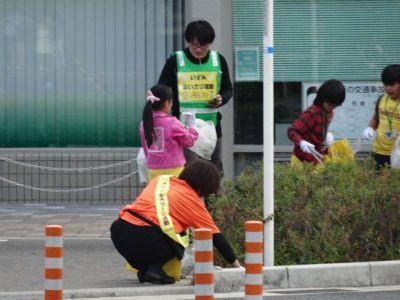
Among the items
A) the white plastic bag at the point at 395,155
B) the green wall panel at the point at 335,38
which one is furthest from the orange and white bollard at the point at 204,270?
the green wall panel at the point at 335,38

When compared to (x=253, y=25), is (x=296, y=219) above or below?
below

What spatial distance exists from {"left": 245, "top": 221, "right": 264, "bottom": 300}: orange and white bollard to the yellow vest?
5.53 m

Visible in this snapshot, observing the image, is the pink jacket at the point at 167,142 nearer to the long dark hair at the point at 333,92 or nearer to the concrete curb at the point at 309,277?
the concrete curb at the point at 309,277

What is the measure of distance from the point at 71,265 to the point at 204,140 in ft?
5.27

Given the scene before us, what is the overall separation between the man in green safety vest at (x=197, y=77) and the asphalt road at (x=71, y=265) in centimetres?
127

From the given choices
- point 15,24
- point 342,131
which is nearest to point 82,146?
point 15,24

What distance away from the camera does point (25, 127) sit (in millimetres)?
16422

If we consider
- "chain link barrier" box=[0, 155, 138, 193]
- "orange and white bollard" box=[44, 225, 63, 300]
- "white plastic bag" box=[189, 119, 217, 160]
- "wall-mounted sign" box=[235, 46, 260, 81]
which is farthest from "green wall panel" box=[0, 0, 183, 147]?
"orange and white bollard" box=[44, 225, 63, 300]

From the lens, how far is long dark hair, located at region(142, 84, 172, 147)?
10312 mm

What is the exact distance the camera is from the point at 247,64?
Answer: 52.5 ft

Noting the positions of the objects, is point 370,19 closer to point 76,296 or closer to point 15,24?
point 15,24

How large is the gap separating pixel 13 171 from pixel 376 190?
692 centimetres

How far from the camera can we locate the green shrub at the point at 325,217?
9.62 m

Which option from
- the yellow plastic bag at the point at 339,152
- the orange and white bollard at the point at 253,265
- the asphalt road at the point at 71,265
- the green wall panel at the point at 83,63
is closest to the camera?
the orange and white bollard at the point at 253,265
